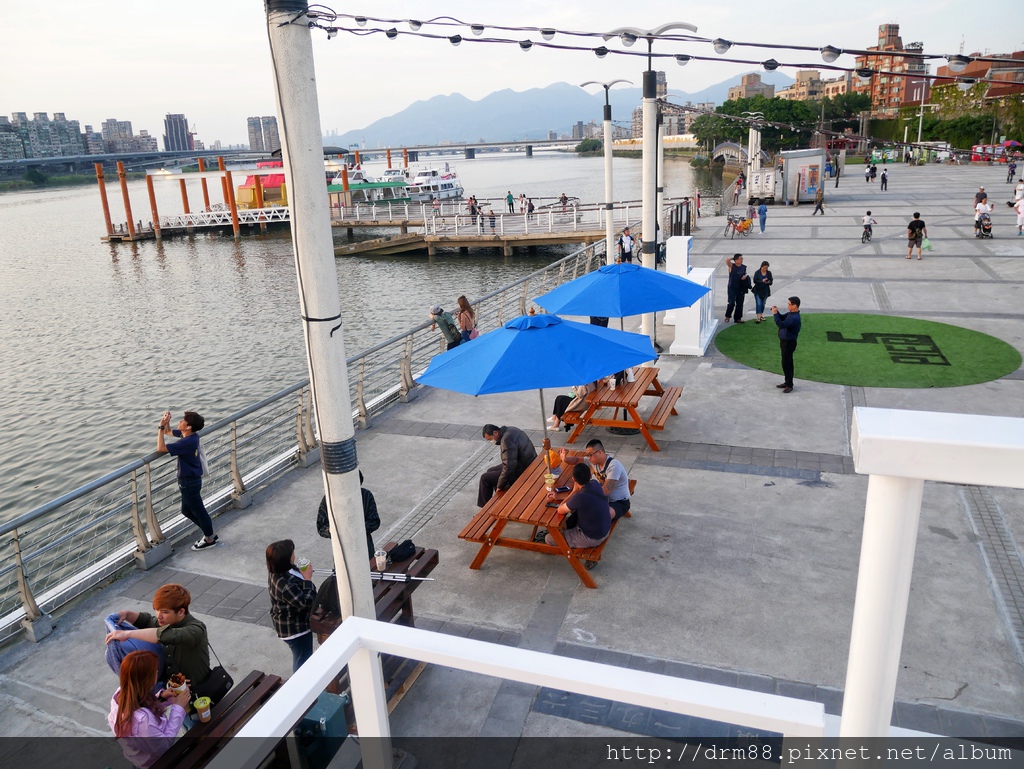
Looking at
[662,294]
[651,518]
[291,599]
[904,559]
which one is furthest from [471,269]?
[904,559]

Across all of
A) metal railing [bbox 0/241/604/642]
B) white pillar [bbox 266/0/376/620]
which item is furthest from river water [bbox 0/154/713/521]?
white pillar [bbox 266/0/376/620]

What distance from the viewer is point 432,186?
221 feet

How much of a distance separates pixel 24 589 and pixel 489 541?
13.6 feet

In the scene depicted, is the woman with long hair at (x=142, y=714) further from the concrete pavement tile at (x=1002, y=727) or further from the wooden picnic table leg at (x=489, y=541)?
the concrete pavement tile at (x=1002, y=727)

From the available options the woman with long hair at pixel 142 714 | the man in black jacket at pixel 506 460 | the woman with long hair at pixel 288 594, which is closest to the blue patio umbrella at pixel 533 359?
the man in black jacket at pixel 506 460

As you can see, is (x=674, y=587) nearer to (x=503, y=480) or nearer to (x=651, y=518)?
(x=651, y=518)

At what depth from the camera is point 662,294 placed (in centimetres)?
980

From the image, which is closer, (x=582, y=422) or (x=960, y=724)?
(x=960, y=724)

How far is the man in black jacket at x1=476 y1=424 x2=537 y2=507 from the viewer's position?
7648mm

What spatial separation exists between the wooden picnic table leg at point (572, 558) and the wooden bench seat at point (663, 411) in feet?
10.8

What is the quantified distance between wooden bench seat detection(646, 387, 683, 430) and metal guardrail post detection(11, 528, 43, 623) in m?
7.04

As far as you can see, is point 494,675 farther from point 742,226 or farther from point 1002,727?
point 742,226

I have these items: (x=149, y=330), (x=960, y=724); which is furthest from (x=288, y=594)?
(x=149, y=330)

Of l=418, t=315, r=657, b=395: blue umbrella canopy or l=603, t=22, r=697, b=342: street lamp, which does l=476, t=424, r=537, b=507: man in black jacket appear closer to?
l=418, t=315, r=657, b=395: blue umbrella canopy
